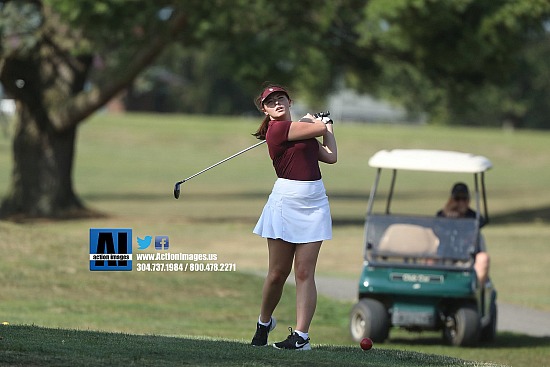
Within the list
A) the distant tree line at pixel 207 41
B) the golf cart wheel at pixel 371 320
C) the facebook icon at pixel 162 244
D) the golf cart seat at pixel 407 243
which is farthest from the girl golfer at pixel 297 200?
the distant tree line at pixel 207 41

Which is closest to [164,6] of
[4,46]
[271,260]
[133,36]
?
[133,36]

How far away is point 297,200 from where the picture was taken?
7660mm

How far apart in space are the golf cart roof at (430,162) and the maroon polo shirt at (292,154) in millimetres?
4527

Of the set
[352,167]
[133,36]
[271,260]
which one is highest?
[133,36]

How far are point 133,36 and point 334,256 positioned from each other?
20.8 feet

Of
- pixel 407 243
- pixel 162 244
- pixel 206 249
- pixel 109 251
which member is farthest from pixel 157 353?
pixel 206 249

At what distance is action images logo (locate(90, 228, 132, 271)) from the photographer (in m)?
13.8

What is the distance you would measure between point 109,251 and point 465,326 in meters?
4.59

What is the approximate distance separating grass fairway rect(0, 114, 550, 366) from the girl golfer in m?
0.51

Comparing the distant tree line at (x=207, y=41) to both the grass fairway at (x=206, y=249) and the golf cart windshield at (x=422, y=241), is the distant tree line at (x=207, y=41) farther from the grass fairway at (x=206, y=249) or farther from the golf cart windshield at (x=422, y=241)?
the golf cart windshield at (x=422, y=241)

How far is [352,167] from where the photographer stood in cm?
5784

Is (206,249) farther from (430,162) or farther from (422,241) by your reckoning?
(422,241)

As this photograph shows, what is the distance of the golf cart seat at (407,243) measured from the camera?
12.0m

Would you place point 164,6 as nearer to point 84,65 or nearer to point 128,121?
point 84,65
